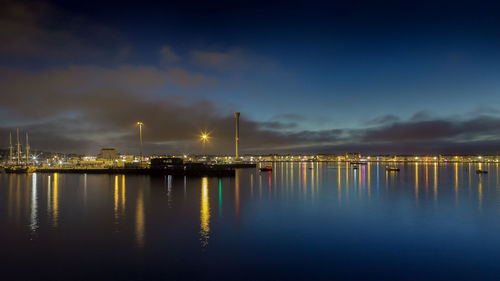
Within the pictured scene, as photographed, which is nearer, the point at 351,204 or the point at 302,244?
the point at 302,244

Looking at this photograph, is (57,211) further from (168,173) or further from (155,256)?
(168,173)

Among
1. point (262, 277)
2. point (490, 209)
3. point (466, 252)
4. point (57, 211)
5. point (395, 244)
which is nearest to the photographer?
point (262, 277)

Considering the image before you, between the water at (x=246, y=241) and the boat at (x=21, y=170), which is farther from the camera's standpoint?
the boat at (x=21, y=170)

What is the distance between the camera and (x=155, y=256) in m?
13.3

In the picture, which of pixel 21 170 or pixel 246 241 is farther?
pixel 21 170

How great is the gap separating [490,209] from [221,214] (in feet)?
69.8

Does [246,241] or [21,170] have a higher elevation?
[21,170]

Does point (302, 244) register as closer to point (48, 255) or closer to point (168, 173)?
point (48, 255)

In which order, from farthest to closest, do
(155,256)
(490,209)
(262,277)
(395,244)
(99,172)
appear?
(99,172) → (490,209) → (395,244) → (155,256) → (262,277)

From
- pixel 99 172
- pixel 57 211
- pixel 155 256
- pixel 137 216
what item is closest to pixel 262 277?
pixel 155 256

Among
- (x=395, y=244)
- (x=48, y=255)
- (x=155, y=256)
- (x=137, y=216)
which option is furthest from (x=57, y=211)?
(x=395, y=244)

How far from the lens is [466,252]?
48.8ft

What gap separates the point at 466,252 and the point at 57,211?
994 inches

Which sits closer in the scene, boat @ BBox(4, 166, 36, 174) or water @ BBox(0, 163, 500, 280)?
water @ BBox(0, 163, 500, 280)
